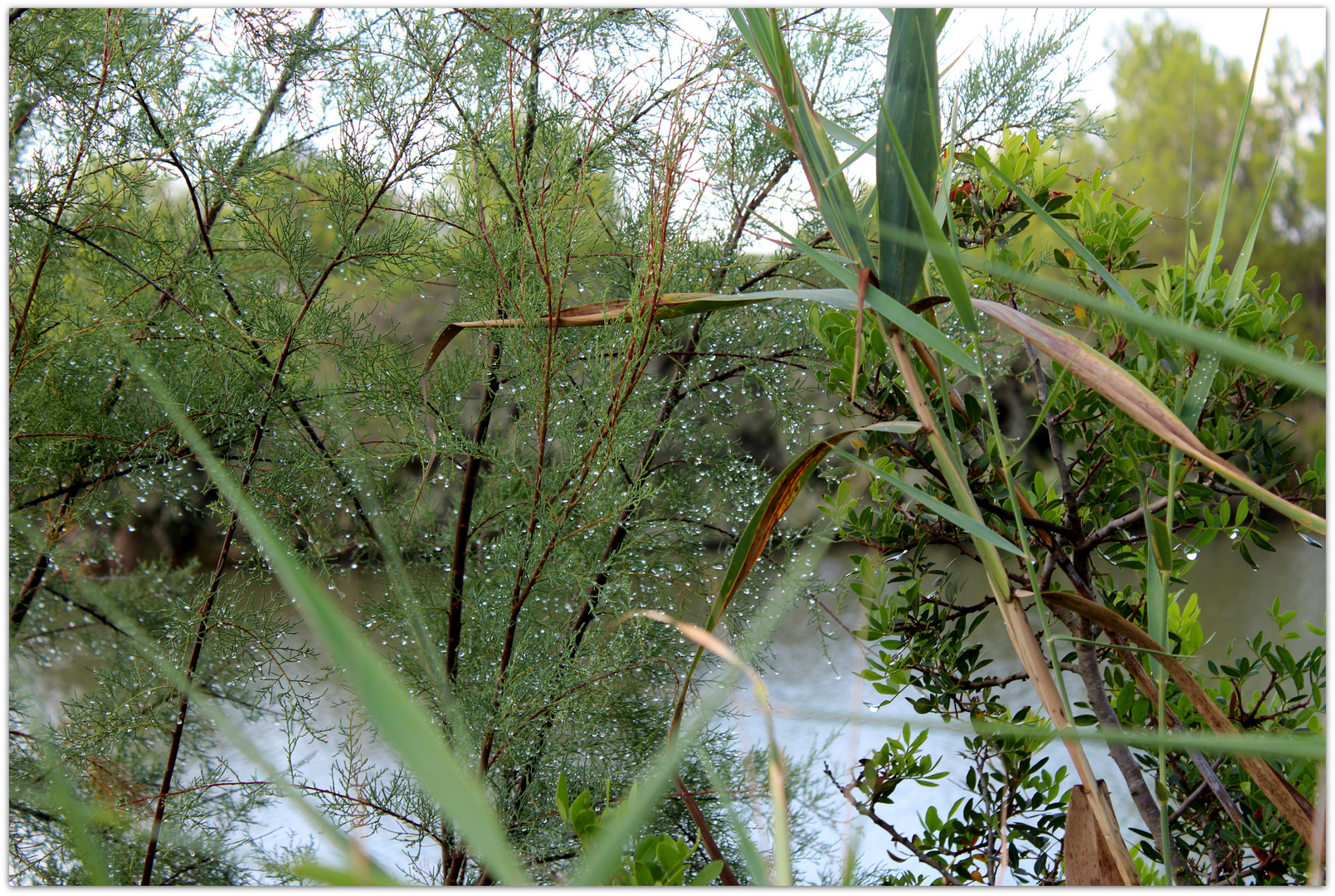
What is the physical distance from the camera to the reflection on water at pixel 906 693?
1.35 m

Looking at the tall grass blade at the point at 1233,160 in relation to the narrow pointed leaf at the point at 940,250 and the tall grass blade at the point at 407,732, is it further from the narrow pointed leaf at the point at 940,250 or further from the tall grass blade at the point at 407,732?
the tall grass blade at the point at 407,732

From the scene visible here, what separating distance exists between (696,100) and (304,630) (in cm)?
201

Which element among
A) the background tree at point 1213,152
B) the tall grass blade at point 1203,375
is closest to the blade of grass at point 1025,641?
the tall grass blade at point 1203,375

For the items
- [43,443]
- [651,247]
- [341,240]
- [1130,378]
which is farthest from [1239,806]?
[43,443]

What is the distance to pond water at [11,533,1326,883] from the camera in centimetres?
102

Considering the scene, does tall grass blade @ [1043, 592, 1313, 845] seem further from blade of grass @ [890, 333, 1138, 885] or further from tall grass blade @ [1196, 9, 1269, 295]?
tall grass blade @ [1196, 9, 1269, 295]

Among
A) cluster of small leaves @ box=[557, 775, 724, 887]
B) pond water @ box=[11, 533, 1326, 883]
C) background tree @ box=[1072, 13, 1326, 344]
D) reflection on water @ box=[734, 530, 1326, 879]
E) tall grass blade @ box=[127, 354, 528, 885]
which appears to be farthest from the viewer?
background tree @ box=[1072, 13, 1326, 344]

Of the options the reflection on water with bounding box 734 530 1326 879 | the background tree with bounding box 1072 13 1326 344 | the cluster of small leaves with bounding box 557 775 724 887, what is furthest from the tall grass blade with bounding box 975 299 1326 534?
the background tree with bounding box 1072 13 1326 344

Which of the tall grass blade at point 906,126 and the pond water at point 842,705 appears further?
the pond water at point 842,705

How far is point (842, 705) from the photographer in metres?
1.75

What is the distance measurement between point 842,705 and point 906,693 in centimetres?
45

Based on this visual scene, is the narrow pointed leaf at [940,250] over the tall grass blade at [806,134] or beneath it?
beneath

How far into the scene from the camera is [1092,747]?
1.41 m

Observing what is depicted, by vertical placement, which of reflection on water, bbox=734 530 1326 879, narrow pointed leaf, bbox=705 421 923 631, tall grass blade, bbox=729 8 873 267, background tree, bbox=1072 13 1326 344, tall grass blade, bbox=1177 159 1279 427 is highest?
background tree, bbox=1072 13 1326 344
